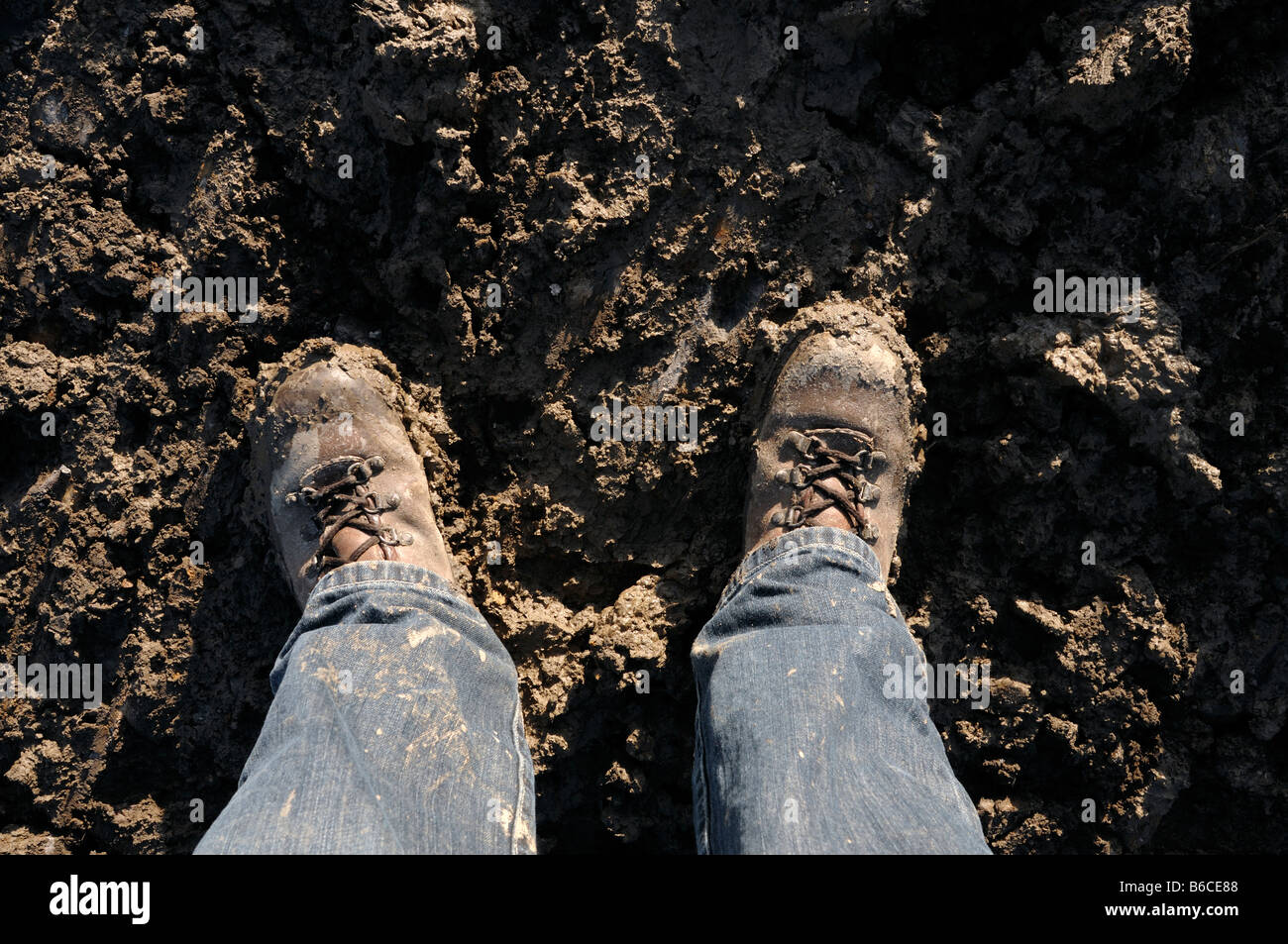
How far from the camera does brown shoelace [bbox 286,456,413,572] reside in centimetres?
190

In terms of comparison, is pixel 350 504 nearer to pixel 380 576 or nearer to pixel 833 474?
pixel 380 576

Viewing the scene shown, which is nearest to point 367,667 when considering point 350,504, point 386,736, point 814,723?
point 386,736

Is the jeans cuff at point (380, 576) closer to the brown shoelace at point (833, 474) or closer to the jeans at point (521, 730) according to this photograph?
the jeans at point (521, 730)

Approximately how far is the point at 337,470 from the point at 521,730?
2.38 ft

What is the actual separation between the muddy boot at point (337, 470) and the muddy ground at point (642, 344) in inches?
4.1

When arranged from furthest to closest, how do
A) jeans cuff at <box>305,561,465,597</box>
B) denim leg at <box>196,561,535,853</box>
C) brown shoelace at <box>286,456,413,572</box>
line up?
brown shoelace at <box>286,456,413,572</box>
jeans cuff at <box>305,561,465,597</box>
denim leg at <box>196,561,535,853</box>

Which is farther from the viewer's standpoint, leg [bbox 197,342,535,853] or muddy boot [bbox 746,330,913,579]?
muddy boot [bbox 746,330,913,579]

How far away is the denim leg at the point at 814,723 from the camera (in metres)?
1.40

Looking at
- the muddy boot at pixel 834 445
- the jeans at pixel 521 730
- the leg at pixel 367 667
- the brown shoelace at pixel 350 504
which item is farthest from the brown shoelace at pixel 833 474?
the brown shoelace at pixel 350 504

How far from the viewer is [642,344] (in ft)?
6.49

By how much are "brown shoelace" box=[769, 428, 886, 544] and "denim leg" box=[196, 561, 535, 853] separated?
753 mm

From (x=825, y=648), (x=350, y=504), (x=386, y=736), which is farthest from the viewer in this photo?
(x=350, y=504)

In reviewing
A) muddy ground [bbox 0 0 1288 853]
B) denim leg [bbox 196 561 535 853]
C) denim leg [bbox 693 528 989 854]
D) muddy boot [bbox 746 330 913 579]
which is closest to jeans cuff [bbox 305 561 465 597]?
denim leg [bbox 196 561 535 853]

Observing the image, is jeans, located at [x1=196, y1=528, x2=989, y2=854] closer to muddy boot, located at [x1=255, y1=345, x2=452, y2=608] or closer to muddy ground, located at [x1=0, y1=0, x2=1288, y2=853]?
muddy boot, located at [x1=255, y1=345, x2=452, y2=608]
